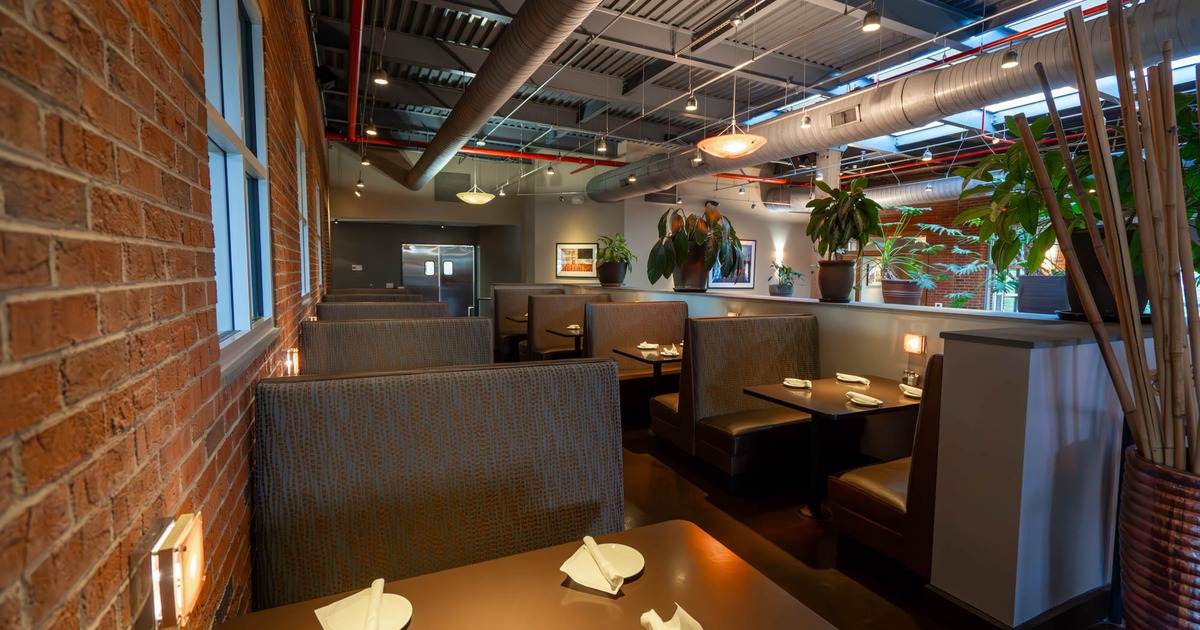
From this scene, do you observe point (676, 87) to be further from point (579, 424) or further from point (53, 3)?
point (53, 3)

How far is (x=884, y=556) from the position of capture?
8.27 feet

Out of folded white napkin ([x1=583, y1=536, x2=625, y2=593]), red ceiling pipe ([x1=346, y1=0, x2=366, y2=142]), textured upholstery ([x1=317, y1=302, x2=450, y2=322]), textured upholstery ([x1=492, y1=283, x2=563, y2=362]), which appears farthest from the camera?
textured upholstery ([x1=492, y1=283, x2=563, y2=362])

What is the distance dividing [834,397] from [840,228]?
4.17 ft

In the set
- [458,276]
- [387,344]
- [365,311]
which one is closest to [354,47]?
[365,311]

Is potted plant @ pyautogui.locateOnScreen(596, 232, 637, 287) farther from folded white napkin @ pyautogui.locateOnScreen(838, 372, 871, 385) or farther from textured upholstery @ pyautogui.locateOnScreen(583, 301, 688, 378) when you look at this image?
folded white napkin @ pyautogui.locateOnScreen(838, 372, 871, 385)

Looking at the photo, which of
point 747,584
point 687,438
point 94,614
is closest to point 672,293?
point 687,438

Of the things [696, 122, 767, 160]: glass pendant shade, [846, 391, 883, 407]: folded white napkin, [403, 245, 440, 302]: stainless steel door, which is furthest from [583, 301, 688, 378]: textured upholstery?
[403, 245, 440, 302]: stainless steel door

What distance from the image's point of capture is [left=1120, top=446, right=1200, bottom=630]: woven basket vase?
1.38 m

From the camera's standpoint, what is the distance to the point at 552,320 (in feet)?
19.5

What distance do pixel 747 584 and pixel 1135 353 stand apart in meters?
1.35

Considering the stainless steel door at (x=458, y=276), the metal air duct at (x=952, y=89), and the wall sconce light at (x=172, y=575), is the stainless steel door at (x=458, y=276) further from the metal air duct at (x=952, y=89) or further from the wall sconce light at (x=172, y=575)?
the wall sconce light at (x=172, y=575)

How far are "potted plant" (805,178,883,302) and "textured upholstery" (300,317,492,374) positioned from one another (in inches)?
94.3

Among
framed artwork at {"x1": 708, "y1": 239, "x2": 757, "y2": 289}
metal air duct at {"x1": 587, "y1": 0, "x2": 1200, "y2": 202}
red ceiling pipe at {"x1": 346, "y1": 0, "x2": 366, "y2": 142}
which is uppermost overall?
red ceiling pipe at {"x1": 346, "y1": 0, "x2": 366, "y2": 142}

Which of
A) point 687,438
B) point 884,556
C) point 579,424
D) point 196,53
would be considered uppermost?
point 196,53
